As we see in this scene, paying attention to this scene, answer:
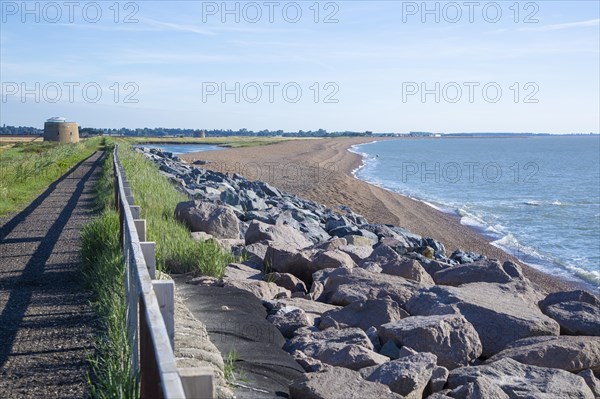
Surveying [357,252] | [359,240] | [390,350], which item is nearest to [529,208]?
[359,240]

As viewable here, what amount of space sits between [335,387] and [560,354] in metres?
2.84

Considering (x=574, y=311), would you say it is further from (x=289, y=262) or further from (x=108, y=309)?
(x=108, y=309)

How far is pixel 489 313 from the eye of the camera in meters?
7.30

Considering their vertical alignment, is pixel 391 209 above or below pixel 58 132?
below

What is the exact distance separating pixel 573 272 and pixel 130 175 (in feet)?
36.8

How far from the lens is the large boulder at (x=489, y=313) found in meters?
7.07

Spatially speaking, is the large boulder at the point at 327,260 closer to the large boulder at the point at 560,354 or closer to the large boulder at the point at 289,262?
the large boulder at the point at 289,262

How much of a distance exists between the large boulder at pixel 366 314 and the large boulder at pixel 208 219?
4222 mm

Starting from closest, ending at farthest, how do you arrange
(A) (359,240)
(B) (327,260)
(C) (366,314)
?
(C) (366,314)
(B) (327,260)
(A) (359,240)

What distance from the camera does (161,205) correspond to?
1229 centimetres

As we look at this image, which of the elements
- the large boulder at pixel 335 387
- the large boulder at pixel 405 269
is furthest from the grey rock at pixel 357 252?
the large boulder at pixel 335 387

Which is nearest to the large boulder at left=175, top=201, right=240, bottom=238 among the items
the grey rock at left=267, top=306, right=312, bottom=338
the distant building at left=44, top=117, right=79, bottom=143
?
the grey rock at left=267, top=306, right=312, bottom=338

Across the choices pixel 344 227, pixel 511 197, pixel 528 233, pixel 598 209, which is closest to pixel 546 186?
pixel 511 197

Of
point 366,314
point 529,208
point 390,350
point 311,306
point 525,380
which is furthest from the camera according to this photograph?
point 529,208
